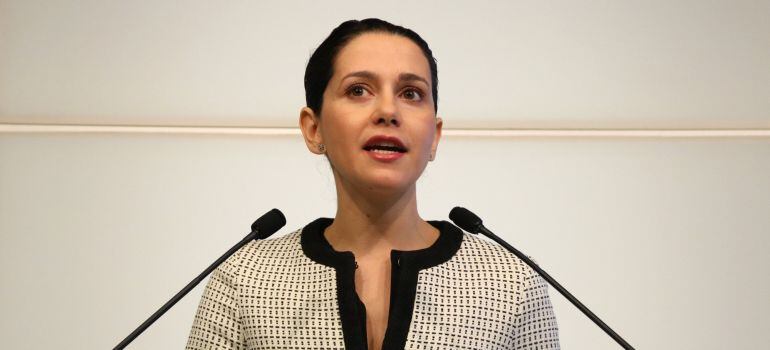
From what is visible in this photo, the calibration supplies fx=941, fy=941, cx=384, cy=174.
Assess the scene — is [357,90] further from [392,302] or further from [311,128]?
[392,302]

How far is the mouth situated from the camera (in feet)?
3.54

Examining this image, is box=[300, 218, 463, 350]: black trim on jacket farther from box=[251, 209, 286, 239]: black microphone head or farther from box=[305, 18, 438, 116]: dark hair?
box=[305, 18, 438, 116]: dark hair

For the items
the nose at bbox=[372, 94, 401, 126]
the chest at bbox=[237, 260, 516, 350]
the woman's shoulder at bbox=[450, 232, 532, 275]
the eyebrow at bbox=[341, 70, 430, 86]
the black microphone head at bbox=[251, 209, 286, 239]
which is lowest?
the chest at bbox=[237, 260, 516, 350]

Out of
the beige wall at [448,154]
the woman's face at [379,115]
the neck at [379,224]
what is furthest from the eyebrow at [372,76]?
the beige wall at [448,154]

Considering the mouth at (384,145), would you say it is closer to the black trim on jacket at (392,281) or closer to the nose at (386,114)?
the nose at (386,114)

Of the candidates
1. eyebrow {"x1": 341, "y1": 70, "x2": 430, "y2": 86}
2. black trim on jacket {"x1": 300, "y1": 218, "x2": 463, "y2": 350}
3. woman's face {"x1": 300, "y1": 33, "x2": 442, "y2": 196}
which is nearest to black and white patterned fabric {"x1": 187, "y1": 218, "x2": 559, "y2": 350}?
black trim on jacket {"x1": 300, "y1": 218, "x2": 463, "y2": 350}

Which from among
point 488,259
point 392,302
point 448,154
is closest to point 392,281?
point 392,302

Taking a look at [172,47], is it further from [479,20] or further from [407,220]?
[407,220]

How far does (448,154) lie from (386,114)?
716mm

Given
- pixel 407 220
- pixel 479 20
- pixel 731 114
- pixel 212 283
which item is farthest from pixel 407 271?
pixel 731 114

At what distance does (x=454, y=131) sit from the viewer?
1787 millimetres

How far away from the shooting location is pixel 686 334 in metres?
1.76

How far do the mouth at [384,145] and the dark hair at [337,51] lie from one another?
11 centimetres

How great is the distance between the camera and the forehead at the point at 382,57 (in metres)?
1.13
